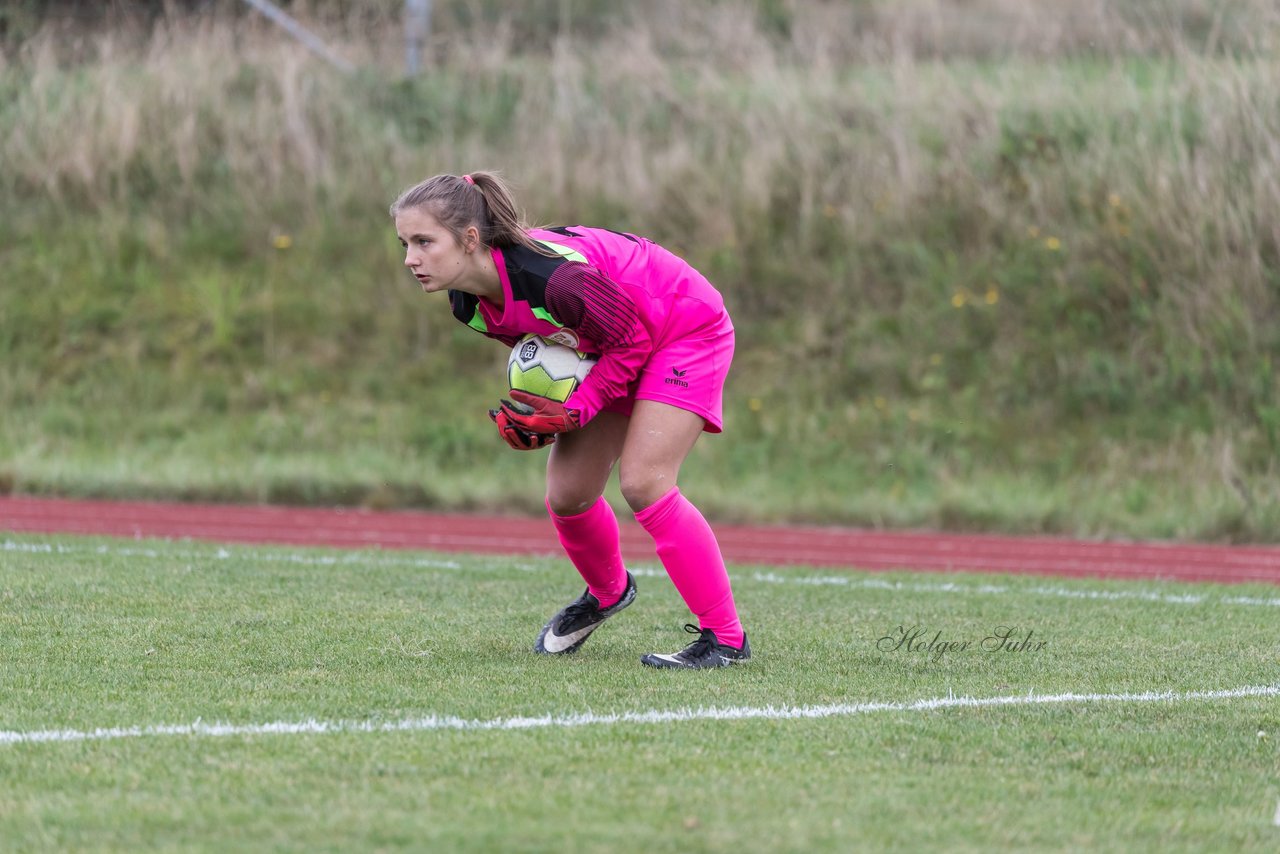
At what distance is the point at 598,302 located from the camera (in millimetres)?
5246

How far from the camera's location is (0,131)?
17875 mm

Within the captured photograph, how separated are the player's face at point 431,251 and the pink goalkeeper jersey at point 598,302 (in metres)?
0.14

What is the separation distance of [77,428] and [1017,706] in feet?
38.8

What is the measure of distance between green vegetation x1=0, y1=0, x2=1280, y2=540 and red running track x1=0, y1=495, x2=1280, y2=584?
734 millimetres

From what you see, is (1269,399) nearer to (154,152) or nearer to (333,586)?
(333,586)

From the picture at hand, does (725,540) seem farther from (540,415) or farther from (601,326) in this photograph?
(601,326)

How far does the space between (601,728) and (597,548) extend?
1.51 metres

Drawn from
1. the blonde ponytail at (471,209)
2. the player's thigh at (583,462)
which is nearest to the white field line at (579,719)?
the player's thigh at (583,462)

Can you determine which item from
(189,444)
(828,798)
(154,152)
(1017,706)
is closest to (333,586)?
(1017,706)

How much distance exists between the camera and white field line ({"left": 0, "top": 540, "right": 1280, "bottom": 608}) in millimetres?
8141

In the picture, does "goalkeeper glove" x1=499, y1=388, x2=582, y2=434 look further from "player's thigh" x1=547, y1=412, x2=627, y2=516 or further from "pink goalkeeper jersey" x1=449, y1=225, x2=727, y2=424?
"player's thigh" x1=547, y1=412, x2=627, y2=516

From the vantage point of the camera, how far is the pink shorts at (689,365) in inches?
217

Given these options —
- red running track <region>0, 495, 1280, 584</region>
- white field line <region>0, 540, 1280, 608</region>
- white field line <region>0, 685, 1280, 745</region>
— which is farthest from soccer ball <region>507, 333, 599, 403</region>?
red running track <region>0, 495, 1280, 584</region>

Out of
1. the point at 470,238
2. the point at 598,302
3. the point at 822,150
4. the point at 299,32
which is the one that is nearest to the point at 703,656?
the point at 598,302
